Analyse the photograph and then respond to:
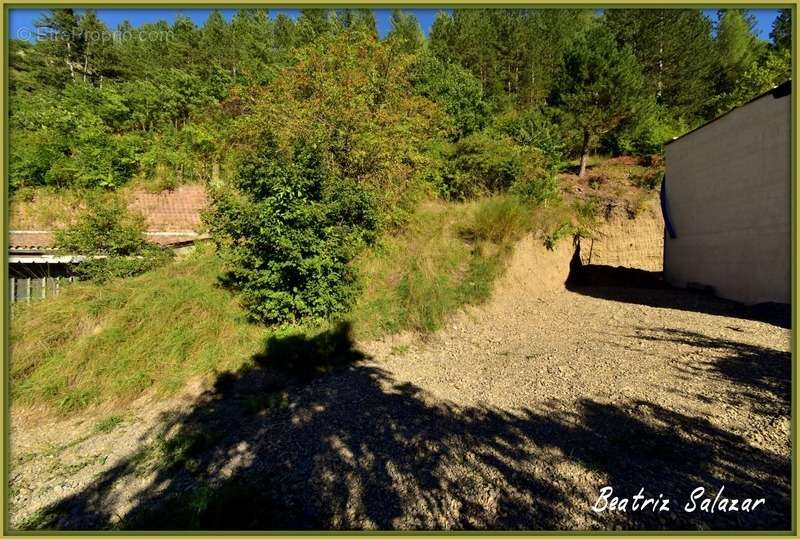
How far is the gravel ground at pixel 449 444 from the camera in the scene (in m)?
2.92

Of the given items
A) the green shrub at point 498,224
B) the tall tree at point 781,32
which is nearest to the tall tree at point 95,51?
the green shrub at point 498,224

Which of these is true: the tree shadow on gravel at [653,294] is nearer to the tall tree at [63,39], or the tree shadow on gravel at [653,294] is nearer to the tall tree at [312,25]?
the tall tree at [312,25]

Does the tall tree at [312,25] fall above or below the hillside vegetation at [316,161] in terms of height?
above

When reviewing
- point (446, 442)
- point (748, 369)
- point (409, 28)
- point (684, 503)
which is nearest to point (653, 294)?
point (748, 369)

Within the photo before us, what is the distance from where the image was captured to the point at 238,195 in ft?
24.2

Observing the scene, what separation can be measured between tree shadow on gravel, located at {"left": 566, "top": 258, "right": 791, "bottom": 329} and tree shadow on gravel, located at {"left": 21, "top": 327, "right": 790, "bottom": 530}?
659 cm

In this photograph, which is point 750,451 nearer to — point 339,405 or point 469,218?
point 339,405

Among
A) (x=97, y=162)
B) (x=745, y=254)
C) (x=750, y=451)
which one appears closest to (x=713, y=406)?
(x=750, y=451)

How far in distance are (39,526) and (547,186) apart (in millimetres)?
14817

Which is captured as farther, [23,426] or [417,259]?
[417,259]

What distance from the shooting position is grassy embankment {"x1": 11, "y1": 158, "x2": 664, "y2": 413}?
235 inches

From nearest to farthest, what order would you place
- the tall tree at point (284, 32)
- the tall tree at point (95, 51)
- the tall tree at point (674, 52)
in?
1. the tall tree at point (674, 52)
2. the tall tree at point (95, 51)
3. the tall tree at point (284, 32)

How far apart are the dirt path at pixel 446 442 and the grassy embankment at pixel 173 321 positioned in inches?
27.1

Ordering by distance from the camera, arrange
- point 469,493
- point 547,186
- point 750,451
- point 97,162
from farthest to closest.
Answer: point 97,162, point 547,186, point 750,451, point 469,493
